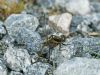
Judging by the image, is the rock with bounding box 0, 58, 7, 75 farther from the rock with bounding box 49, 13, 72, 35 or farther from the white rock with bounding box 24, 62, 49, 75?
the rock with bounding box 49, 13, 72, 35

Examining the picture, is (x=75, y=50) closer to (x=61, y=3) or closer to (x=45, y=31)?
(x=45, y=31)

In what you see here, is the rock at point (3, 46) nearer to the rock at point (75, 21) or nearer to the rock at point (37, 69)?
the rock at point (37, 69)

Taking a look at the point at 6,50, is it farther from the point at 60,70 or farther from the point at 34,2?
the point at 34,2

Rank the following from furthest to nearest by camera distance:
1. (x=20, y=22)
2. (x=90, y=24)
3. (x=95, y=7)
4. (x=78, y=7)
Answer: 1. (x=95, y=7)
2. (x=78, y=7)
3. (x=90, y=24)
4. (x=20, y=22)

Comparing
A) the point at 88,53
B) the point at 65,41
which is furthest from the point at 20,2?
the point at 88,53

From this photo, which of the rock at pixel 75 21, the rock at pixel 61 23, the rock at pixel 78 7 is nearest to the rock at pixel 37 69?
the rock at pixel 61 23

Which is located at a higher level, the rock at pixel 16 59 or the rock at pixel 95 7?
the rock at pixel 95 7

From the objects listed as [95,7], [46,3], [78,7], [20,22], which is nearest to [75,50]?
[20,22]
